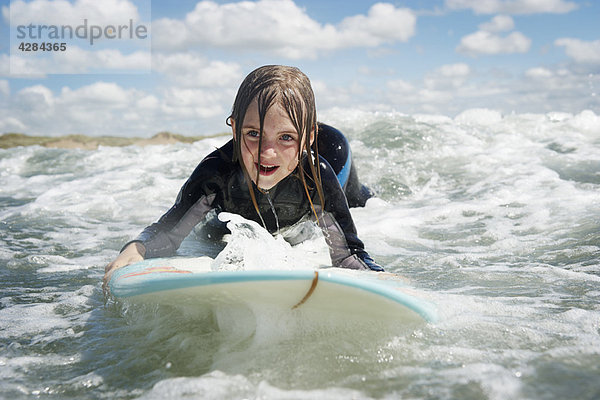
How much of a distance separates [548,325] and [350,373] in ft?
2.57

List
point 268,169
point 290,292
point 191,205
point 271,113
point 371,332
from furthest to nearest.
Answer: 1. point 191,205
2. point 268,169
3. point 271,113
4. point 371,332
5. point 290,292

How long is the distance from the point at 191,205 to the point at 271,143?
606 mm

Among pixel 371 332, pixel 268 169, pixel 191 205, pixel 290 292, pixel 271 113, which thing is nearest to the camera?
pixel 290 292

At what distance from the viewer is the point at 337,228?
2.47 metres

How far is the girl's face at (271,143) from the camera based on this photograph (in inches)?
80.1

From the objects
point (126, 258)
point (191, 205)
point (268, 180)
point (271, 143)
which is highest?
point (271, 143)

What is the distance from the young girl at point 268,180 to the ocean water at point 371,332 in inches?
10.3

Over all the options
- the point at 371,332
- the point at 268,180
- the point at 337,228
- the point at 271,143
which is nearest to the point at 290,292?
the point at 371,332

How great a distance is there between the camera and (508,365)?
4.53 ft

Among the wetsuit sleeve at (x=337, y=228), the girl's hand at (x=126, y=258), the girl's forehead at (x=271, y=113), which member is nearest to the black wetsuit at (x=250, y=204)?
the wetsuit sleeve at (x=337, y=228)

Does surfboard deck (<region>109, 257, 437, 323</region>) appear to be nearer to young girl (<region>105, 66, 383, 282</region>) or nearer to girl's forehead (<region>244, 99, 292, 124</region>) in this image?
young girl (<region>105, 66, 383, 282</region>)

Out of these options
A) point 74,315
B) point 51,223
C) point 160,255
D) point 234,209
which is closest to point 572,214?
point 234,209

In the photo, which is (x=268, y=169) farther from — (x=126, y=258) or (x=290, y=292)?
(x=290, y=292)

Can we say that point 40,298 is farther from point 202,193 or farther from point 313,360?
point 313,360
